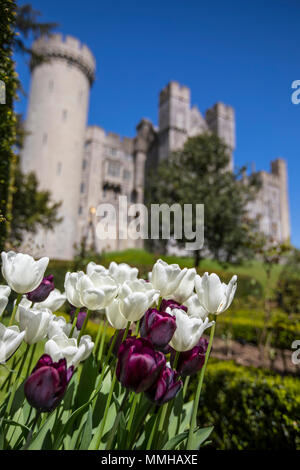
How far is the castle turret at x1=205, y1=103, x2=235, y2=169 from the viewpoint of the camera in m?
34.6

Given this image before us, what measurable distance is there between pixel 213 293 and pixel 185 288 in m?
0.21

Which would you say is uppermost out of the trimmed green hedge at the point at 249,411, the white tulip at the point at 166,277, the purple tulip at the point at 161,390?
the white tulip at the point at 166,277

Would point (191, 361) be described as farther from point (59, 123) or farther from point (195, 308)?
point (59, 123)

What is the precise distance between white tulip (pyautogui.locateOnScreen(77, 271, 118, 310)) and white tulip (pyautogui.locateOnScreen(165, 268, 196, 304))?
322 mm

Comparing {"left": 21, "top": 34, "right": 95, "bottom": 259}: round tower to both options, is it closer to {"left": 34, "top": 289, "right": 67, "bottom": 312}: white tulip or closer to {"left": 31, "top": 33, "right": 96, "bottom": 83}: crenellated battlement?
{"left": 31, "top": 33, "right": 96, "bottom": 83}: crenellated battlement

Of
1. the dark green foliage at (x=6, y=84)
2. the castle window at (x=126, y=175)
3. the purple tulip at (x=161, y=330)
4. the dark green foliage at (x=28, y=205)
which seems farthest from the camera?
the castle window at (x=126, y=175)

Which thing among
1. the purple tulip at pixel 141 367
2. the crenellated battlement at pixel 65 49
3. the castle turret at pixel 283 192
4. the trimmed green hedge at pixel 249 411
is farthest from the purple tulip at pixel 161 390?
the castle turret at pixel 283 192

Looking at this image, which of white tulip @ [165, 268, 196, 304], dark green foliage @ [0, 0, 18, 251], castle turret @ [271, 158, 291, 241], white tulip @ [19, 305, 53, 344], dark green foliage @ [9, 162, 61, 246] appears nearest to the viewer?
white tulip @ [19, 305, 53, 344]

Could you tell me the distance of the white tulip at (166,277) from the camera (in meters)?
1.25

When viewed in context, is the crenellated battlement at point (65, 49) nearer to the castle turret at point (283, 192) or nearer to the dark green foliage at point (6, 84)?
the dark green foliage at point (6, 84)

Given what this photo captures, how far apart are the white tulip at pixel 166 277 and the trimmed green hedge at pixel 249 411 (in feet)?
7.73

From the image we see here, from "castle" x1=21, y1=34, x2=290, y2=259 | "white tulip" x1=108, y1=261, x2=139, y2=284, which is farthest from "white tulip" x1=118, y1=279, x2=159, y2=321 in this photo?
"castle" x1=21, y1=34, x2=290, y2=259

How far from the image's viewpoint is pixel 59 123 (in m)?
25.7

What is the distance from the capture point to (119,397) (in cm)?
142
